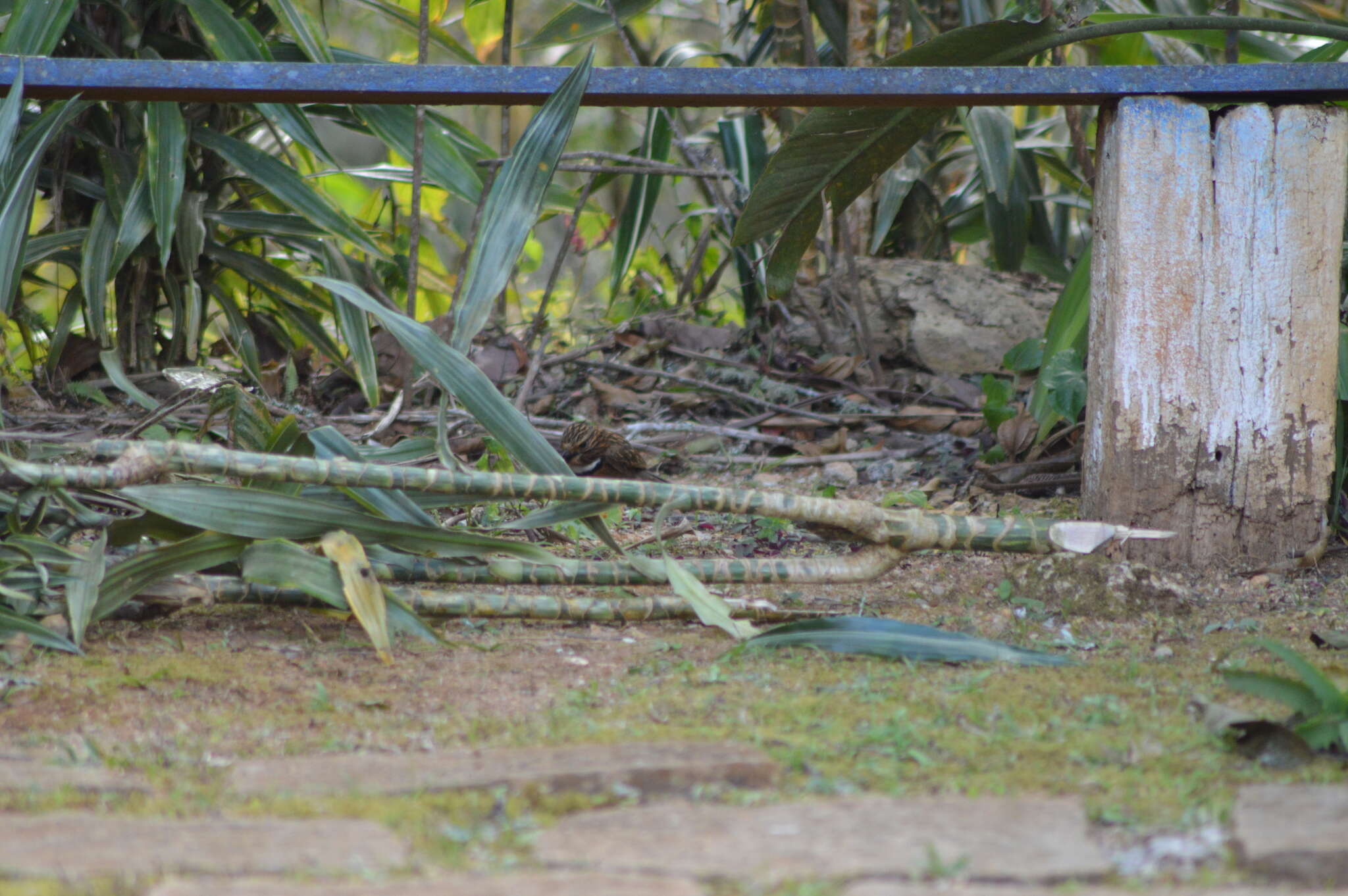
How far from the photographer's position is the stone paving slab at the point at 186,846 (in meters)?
0.81

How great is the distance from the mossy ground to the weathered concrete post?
0.66 feet

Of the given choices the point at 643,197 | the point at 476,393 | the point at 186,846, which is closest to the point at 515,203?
the point at 476,393

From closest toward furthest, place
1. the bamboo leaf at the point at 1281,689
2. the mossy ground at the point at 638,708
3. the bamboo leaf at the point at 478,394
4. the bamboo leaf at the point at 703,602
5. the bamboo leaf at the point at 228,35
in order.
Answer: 1. the mossy ground at the point at 638,708
2. the bamboo leaf at the point at 1281,689
3. the bamboo leaf at the point at 703,602
4. the bamboo leaf at the point at 478,394
5. the bamboo leaf at the point at 228,35

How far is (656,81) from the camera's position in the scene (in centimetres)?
187

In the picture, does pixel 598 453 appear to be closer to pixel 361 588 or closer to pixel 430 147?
pixel 361 588

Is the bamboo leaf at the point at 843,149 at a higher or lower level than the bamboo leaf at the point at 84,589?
higher

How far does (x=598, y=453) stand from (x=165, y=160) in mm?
1262

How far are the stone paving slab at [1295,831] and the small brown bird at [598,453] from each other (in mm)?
1522

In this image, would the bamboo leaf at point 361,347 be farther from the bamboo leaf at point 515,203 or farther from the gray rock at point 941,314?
the gray rock at point 941,314

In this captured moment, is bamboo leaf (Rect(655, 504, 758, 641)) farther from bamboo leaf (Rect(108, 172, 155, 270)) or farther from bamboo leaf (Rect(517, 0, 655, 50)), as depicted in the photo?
bamboo leaf (Rect(517, 0, 655, 50))

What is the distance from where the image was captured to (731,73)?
187 centimetres

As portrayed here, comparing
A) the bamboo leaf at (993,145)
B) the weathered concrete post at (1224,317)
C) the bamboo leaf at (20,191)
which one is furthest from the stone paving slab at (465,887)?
the bamboo leaf at (993,145)

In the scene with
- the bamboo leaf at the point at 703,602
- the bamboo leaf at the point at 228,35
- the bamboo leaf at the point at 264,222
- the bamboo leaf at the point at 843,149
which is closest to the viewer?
the bamboo leaf at the point at 703,602

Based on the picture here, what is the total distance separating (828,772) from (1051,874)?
0.25 meters
